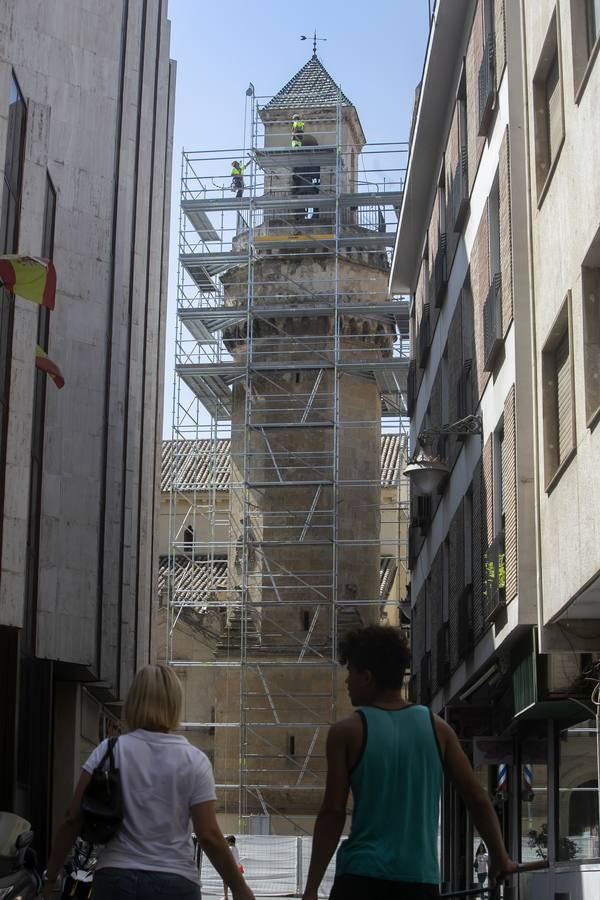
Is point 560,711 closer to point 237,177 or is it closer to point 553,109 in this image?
point 553,109

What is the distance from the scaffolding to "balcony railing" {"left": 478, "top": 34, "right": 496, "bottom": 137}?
2469 centimetres

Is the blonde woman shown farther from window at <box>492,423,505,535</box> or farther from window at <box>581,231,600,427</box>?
window at <box>492,423,505,535</box>

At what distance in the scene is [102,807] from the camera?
5.10 meters

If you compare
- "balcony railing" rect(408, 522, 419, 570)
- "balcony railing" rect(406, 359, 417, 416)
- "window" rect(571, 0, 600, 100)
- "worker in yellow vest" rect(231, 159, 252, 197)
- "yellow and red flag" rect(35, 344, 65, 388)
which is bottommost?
"balcony railing" rect(408, 522, 419, 570)

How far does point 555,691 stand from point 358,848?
10943 millimetres

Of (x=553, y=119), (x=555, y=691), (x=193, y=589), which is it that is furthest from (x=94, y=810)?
(x=193, y=589)

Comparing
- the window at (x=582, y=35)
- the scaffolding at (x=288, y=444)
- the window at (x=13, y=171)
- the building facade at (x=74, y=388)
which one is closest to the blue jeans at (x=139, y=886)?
the window at (x=582, y=35)

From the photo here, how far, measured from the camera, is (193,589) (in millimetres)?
54781

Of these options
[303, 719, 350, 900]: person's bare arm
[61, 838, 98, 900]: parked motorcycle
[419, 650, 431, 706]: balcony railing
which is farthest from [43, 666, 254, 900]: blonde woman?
[419, 650, 431, 706]: balcony railing

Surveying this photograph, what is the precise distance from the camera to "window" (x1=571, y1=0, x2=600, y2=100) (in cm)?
1364

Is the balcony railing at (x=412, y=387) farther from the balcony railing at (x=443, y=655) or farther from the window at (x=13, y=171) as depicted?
the window at (x=13, y=171)

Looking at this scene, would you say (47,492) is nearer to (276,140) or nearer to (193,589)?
(193,589)

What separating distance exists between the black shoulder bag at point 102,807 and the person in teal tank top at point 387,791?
672mm

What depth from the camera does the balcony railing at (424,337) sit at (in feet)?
94.1
